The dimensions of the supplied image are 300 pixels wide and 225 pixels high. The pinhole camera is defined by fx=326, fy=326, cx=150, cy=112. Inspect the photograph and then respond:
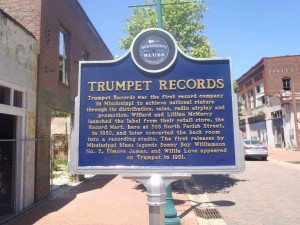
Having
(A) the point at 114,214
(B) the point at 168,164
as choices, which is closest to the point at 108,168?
(B) the point at 168,164

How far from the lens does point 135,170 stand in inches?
171

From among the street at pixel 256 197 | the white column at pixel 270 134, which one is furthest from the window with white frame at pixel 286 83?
the street at pixel 256 197

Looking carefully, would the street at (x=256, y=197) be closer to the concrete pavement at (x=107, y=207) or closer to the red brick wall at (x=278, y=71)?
the concrete pavement at (x=107, y=207)

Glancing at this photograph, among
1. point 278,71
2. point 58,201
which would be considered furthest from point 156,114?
point 278,71

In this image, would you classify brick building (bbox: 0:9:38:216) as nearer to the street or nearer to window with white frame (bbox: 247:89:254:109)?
the street

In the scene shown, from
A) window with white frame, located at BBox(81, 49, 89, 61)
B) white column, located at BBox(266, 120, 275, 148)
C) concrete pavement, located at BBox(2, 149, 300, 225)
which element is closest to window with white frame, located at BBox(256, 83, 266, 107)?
white column, located at BBox(266, 120, 275, 148)

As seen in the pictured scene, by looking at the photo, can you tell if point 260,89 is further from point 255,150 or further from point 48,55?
point 48,55

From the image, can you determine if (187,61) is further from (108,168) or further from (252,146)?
(252,146)

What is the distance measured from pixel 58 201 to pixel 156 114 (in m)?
6.79

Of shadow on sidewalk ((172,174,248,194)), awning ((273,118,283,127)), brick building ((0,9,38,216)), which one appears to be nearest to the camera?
brick building ((0,9,38,216))

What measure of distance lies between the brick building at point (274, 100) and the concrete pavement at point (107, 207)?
24759 mm

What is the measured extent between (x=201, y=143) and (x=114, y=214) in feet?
15.3

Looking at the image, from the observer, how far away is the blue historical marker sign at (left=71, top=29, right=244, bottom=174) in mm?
4387

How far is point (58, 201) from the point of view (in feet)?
32.9
